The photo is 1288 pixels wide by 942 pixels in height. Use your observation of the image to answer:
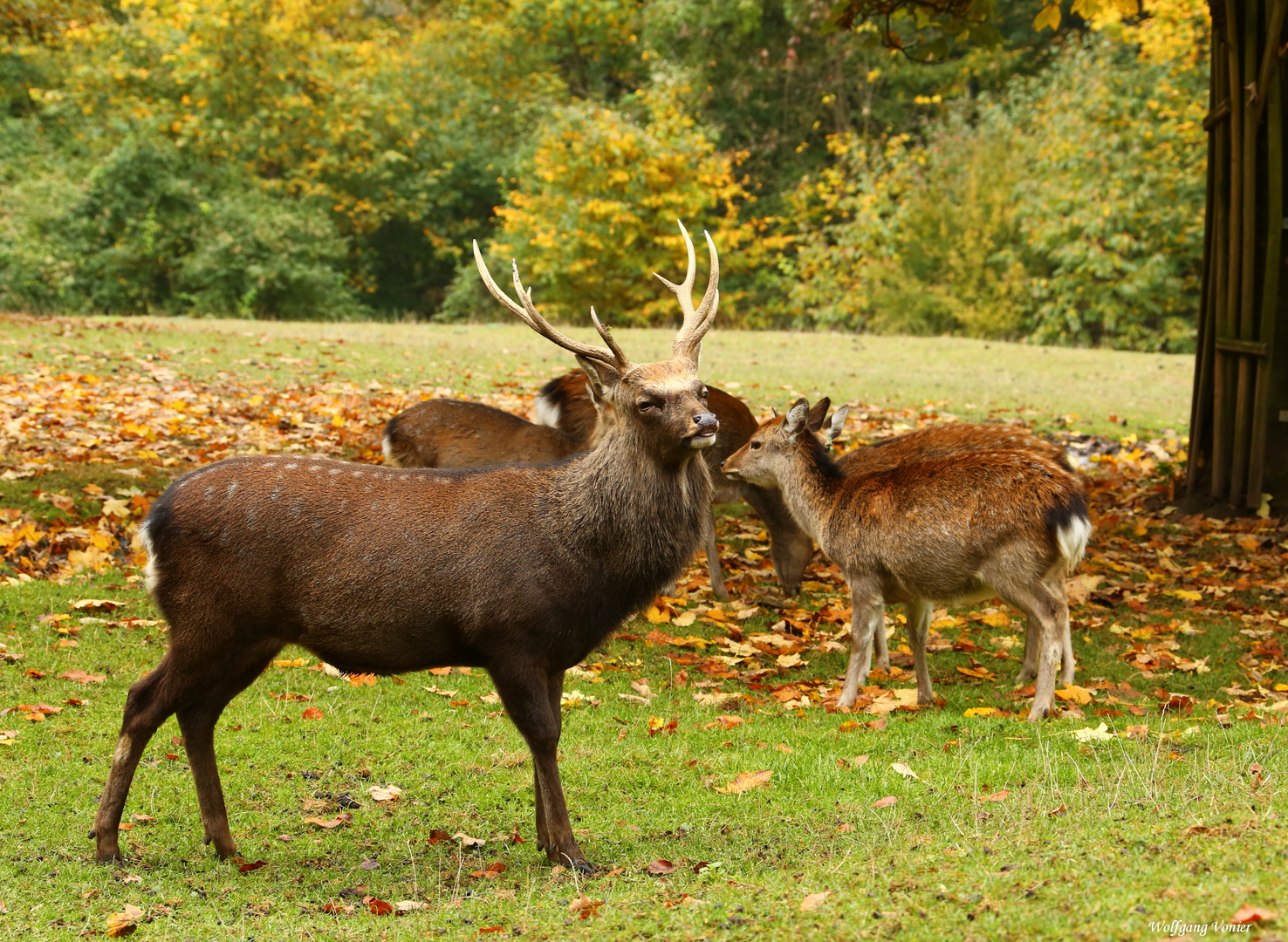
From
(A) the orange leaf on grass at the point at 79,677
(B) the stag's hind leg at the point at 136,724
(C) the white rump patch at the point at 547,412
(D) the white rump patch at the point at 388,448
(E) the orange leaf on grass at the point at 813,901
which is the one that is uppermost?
(C) the white rump patch at the point at 547,412

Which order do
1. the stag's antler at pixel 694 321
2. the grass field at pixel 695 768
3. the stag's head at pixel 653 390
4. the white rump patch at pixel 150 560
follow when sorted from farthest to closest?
1. the stag's antler at pixel 694 321
2. the stag's head at pixel 653 390
3. the white rump patch at pixel 150 560
4. the grass field at pixel 695 768

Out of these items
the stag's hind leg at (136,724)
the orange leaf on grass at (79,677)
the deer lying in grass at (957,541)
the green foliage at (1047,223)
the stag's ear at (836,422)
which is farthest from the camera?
the green foliage at (1047,223)

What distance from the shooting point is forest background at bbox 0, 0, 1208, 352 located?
26875mm

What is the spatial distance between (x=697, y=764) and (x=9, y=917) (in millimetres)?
2841

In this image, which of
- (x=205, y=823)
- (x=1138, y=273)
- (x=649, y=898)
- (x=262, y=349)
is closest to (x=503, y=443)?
(x=205, y=823)

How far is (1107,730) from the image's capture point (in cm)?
593

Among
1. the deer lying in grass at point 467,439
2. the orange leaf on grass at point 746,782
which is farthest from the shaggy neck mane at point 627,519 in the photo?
the deer lying in grass at point 467,439

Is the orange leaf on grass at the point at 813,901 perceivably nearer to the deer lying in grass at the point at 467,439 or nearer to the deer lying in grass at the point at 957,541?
the deer lying in grass at the point at 957,541

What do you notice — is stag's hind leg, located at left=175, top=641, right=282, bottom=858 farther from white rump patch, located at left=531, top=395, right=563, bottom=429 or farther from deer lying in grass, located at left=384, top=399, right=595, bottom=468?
white rump patch, located at left=531, top=395, right=563, bottom=429

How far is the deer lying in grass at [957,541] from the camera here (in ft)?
21.2

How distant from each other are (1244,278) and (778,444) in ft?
15.6

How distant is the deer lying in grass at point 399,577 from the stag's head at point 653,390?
11mm

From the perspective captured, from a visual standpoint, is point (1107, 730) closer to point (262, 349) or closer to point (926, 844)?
point (926, 844)

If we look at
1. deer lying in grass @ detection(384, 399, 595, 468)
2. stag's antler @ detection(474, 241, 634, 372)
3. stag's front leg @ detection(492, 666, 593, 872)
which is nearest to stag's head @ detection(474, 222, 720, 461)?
stag's antler @ detection(474, 241, 634, 372)
